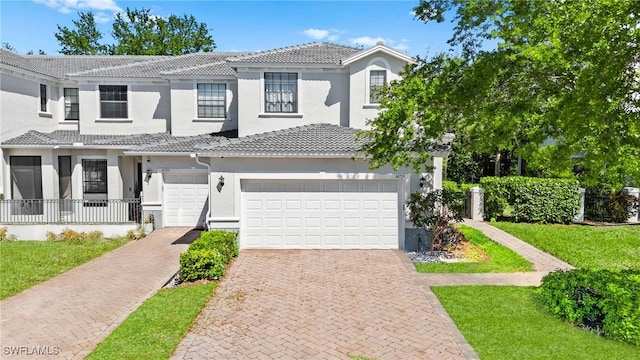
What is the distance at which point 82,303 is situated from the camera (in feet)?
31.9

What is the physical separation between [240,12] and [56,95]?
11.7m

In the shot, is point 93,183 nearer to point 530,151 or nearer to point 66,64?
point 66,64

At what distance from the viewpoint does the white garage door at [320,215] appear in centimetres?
1446

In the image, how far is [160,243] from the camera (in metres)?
16.0

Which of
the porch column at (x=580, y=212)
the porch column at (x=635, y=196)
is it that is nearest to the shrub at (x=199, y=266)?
the porch column at (x=580, y=212)

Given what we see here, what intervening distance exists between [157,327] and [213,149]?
7.06 m

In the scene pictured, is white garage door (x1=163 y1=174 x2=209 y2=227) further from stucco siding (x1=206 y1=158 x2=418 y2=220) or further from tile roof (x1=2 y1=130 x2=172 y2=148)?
stucco siding (x1=206 y1=158 x2=418 y2=220)

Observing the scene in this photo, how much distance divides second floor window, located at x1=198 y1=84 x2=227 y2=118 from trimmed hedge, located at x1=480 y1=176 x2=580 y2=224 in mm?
13731

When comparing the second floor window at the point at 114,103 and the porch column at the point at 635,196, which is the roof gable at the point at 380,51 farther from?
the porch column at the point at 635,196

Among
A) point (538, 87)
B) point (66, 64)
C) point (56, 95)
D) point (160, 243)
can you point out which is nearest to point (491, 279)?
point (538, 87)

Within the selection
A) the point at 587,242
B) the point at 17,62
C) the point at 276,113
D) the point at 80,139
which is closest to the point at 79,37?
the point at 17,62

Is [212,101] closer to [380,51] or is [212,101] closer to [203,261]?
[380,51]

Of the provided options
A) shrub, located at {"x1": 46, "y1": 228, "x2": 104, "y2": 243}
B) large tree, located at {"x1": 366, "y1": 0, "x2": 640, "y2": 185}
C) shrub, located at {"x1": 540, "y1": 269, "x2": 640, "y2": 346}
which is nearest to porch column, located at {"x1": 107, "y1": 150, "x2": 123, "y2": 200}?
shrub, located at {"x1": 46, "y1": 228, "x2": 104, "y2": 243}

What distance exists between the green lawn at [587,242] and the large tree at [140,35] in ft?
125
